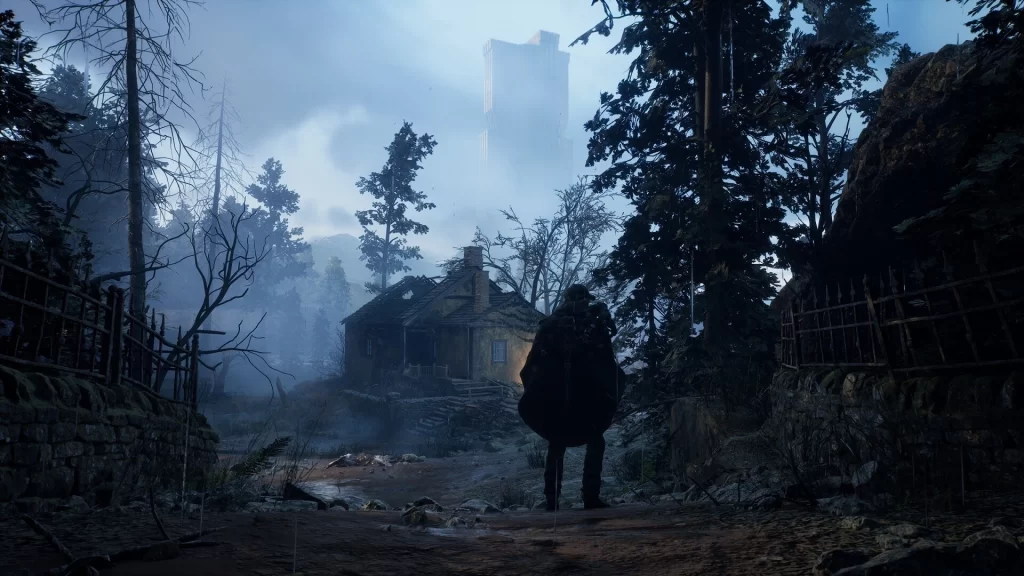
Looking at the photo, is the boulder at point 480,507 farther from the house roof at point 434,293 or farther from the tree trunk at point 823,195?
the house roof at point 434,293

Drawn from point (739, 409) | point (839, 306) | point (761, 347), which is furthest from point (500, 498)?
point (839, 306)

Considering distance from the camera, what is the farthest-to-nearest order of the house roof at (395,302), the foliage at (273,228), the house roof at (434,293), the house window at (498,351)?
the foliage at (273,228), the house roof at (395,302), the house roof at (434,293), the house window at (498,351)

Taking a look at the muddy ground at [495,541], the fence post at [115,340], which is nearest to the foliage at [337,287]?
the fence post at [115,340]

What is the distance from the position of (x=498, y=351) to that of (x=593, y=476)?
1001 inches

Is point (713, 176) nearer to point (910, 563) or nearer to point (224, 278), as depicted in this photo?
point (224, 278)

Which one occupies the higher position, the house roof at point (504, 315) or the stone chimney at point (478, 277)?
the stone chimney at point (478, 277)

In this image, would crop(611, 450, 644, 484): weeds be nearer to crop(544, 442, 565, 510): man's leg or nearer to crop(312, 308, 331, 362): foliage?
crop(544, 442, 565, 510): man's leg

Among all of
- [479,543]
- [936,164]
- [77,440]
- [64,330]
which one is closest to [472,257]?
[936,164]

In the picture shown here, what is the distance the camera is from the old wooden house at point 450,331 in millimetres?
32500

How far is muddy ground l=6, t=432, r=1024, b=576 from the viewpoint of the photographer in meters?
3.47

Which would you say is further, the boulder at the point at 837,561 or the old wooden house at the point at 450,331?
the old wooden house at the point at 450,331

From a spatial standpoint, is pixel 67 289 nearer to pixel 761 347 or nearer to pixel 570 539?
pixel 570 539

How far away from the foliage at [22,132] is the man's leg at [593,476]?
23.8 ft

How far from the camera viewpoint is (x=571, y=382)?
7863mm
